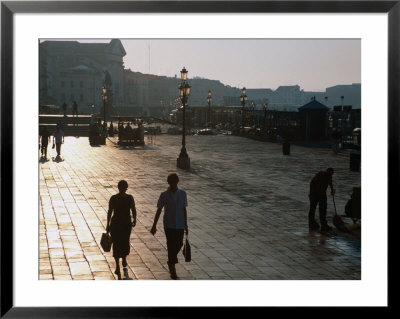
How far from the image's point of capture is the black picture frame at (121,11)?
709 cm

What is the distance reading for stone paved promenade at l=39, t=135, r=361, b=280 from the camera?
9.32m

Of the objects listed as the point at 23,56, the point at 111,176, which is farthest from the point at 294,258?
the point at 111,176

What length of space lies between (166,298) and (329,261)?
12.5 ft

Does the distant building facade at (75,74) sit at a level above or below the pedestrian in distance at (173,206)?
above

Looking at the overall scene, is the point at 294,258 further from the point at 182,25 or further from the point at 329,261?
the point at 182,25

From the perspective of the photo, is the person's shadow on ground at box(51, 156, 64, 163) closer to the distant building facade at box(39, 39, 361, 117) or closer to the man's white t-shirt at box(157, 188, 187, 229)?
the man's white t-shirt at box(157, 188, 187, 229)

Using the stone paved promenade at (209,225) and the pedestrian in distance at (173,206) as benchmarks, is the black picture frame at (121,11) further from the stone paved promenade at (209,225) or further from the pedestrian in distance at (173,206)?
the pedestrian in distance at (173,206)

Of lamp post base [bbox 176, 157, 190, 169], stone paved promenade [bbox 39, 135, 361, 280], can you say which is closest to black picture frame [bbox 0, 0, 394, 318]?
stone paved promenade [bbox 39, 135, 361, 280]

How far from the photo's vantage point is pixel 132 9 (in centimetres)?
715

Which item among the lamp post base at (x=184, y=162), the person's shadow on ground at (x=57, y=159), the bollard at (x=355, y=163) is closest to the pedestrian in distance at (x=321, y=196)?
the bollard at (x=355, y=163)

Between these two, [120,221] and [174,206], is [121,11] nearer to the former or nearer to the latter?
[174,206]

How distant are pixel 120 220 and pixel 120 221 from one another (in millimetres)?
17

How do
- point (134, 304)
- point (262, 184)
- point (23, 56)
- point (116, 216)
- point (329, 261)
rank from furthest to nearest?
point (262, 184) < point (329, 261) < point (116, 216) < point (23, 56) < point (134, 304)

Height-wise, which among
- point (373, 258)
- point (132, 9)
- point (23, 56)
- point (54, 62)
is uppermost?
point (54, 62)
